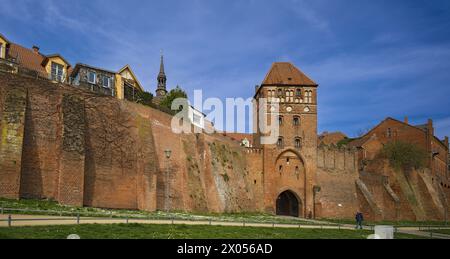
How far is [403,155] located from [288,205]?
61.2 feet

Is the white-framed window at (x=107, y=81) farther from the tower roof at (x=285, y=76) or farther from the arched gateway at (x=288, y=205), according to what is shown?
the arched gateway at (x=288, y=205)

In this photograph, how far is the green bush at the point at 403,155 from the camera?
205 ft

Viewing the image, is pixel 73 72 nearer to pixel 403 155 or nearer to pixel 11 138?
pixel 11 138

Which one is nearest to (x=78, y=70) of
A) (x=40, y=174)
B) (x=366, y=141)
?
(x=40, y=174)

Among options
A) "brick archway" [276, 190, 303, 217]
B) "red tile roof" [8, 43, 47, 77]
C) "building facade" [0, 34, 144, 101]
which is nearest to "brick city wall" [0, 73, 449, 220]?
"brick archway" [276, 190, 303, 217]

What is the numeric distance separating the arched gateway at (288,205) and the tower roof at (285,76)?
13.2 metres

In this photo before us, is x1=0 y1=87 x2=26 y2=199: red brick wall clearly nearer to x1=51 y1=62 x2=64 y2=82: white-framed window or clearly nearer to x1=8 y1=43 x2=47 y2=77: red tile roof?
x1=8 y1=43 x2=47 y2=77: red tile roof

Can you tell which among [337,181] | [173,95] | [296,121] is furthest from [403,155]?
[173,95]

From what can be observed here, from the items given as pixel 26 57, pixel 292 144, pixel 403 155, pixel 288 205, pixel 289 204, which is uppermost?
pixel 26 57

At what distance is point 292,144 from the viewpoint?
2128 inches

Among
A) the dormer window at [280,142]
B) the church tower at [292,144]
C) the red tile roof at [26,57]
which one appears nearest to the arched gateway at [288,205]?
the church tower at [292,144]

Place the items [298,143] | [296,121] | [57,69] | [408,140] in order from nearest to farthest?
[57,69]
[298,143]
[296,121]
[408,140]

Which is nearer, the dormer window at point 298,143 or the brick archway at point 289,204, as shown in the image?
the brick archway at point 289,204
